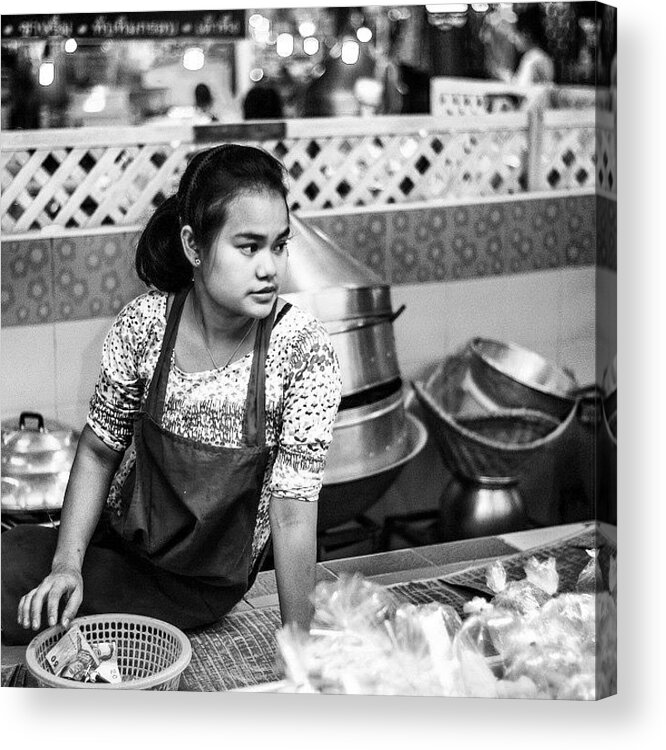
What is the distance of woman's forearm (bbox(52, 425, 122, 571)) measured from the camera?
277 centimetres

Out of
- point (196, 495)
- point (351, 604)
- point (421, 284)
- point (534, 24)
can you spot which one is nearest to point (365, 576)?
point (351, 604)

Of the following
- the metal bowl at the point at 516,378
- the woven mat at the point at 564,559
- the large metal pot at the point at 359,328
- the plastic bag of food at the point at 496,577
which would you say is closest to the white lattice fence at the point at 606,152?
the metal bowl at the point at 516,378

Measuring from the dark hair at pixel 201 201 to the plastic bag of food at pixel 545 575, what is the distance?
36.9 inches

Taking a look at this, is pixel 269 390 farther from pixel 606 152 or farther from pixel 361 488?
pixel 606 152

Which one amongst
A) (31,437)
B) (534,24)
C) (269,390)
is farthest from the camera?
(31,437)

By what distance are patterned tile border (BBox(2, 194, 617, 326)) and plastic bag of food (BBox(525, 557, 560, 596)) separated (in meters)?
0.62

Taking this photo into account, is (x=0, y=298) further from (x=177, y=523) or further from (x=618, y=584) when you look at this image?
(x=618, y=584)

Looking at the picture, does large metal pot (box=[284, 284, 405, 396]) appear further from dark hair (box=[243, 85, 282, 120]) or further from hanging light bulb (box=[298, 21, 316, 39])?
hanging light bulb (box=[298, 21, 316, 39])

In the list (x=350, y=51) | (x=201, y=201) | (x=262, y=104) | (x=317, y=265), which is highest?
(x=350, y=51)

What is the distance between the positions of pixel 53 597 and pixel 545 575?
1054 mm

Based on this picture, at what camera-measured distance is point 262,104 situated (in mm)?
2646

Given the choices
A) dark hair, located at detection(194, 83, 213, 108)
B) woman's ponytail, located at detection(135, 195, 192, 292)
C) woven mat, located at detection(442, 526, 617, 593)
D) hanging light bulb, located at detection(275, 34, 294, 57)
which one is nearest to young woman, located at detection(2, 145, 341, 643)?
woman's ponytail, located at detection(135, 195, 192, 292)

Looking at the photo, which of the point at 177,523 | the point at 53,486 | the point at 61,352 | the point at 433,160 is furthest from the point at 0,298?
the point at 433,160

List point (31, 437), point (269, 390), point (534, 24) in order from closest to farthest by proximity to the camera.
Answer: point (534, 24), point (269, 390), point (31, 437)
